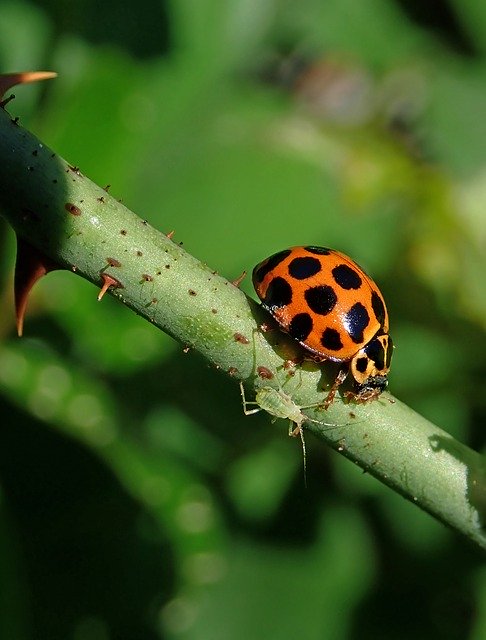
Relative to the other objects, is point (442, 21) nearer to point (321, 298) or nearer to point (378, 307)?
point (378, 307)

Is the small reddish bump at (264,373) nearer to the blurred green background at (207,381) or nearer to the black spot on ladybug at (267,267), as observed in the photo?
the black spot on ladybug at (267,267)

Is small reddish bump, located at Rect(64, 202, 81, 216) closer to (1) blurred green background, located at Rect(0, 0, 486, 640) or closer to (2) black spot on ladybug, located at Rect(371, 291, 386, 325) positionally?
(2) black spot on ladybug, located at Rect(371, 291, 386, 325)

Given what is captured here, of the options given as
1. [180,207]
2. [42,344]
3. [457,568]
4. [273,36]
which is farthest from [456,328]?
[273,36]

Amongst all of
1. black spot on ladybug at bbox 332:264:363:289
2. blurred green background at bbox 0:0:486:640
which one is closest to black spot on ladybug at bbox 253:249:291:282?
black spot on ladybug at bbox 332:264:363:289

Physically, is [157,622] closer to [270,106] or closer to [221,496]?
[221,496]

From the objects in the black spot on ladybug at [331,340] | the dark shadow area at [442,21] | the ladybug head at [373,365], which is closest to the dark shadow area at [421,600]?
the ladybug head at [373,365]

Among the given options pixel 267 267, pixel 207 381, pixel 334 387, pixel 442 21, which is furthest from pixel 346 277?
pixel 442 21
